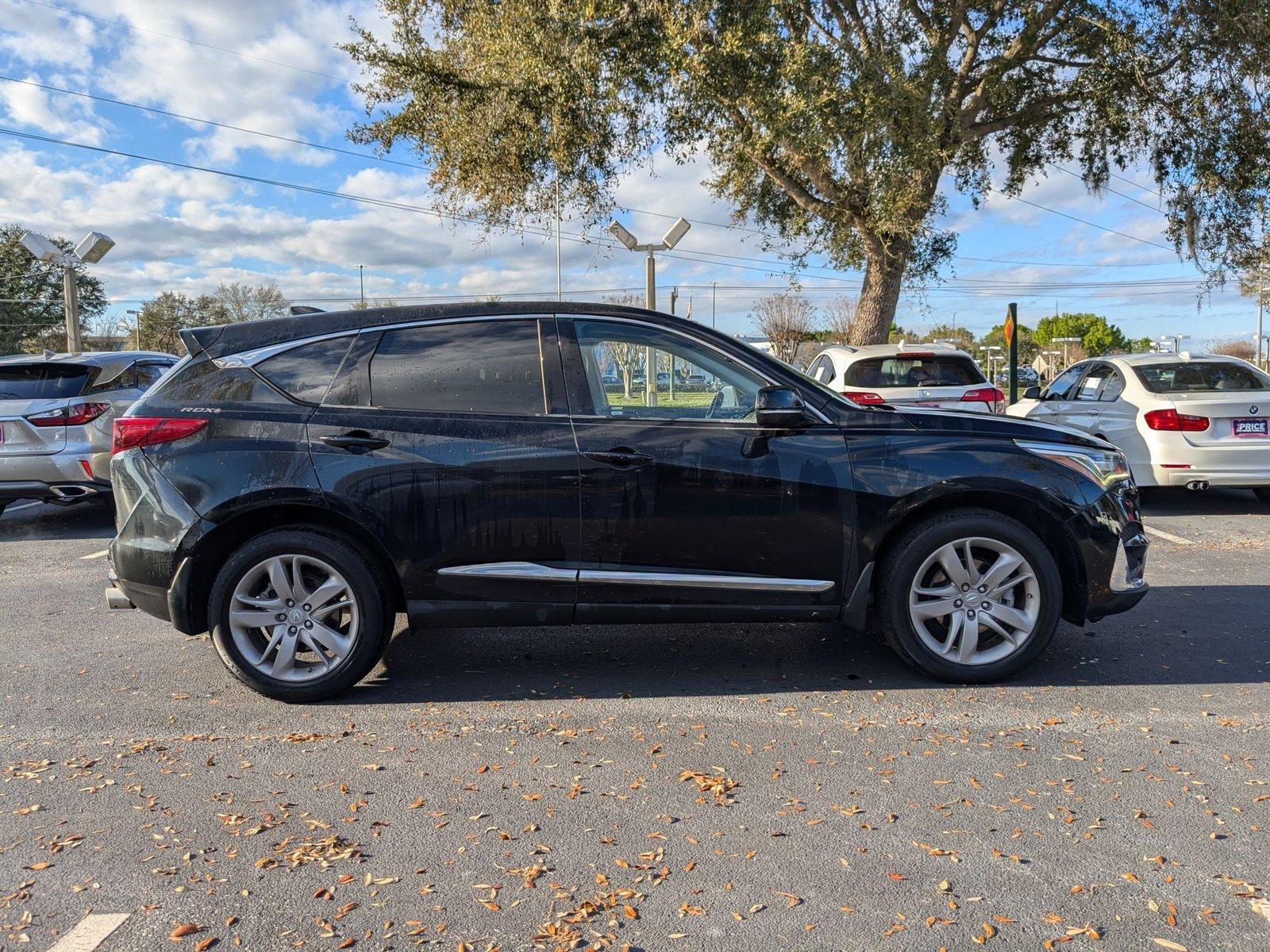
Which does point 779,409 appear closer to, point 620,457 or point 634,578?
point 620,457

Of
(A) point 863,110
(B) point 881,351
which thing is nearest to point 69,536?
(B) point 881,351

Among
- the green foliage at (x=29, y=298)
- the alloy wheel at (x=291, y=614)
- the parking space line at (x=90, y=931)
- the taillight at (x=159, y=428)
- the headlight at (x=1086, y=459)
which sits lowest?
the parking space line at (x=90, y=931)

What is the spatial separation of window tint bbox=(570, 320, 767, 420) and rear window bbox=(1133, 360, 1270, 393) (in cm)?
705

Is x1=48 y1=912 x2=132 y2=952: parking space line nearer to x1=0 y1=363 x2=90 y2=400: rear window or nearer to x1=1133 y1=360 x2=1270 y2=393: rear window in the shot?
x1=0 y1=363 x2=90 y2=400: rear window

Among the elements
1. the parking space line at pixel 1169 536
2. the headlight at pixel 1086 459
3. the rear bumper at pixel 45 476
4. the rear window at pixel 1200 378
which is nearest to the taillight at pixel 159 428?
the headlight at pixel 1086 459

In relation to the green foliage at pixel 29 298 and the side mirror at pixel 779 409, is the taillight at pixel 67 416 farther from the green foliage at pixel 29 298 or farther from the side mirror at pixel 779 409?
the green foliage at pixel 29 298

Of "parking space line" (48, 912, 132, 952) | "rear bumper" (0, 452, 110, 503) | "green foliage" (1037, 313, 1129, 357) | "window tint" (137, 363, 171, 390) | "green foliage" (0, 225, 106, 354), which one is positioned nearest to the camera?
"parking space line" (48, 912, 132, 952)

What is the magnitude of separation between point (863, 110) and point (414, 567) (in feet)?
38.0

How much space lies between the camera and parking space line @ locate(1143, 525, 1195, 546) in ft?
27.2

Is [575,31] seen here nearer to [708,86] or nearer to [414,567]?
[708,86]

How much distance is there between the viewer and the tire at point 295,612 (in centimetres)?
445

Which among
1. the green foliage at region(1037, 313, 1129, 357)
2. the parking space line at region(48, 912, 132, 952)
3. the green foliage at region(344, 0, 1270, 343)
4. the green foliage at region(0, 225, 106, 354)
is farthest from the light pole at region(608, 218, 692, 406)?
the green foliage at region(1037, 313, 1129, 357)

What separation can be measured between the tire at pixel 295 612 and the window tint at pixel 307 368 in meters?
0.64

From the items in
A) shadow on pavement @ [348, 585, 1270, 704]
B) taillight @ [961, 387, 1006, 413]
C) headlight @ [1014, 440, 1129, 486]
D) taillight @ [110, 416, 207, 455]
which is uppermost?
taillight @ [961, 387, 1006, 413]
